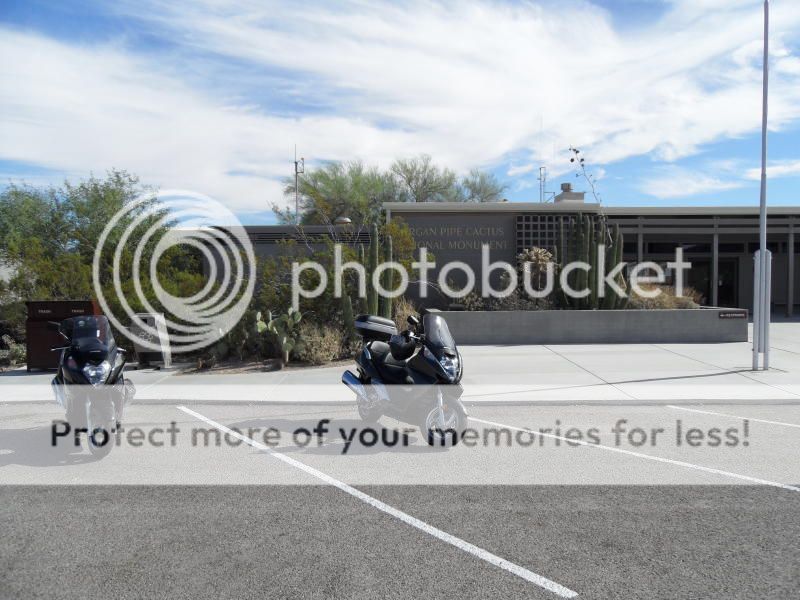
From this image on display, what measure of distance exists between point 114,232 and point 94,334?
14.6m

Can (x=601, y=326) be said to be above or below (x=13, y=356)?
above

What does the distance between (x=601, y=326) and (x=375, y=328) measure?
31.1ft

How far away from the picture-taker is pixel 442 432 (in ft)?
21.4

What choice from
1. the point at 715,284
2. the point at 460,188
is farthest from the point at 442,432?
the point at 460,188

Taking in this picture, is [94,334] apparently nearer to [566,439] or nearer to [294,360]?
[566,439]

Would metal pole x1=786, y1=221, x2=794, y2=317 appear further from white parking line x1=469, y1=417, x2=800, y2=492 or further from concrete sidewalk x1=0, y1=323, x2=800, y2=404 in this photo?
white parking line x1=469, y1=417, x2=800, y2=492

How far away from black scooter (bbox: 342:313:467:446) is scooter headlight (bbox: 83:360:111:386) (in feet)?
8.53

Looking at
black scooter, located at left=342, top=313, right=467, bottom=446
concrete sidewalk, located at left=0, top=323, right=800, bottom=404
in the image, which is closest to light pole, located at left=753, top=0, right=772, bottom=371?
concrete sidewalk, located at left=0, top=323, right=800, bottom=404

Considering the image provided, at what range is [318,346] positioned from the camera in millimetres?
12484

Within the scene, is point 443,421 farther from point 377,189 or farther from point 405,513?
point 377,189

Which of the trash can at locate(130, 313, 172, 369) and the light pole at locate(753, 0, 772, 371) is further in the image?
the trash can at locate(130, 313, 172, 369)

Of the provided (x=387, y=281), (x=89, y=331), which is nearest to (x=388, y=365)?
(x=89, y=331)

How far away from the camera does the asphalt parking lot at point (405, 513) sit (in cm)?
373

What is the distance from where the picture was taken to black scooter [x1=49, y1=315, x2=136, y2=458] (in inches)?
247
